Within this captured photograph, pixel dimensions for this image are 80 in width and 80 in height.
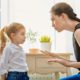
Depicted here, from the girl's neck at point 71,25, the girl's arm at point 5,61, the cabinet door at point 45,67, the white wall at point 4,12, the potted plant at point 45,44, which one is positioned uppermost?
the white wall at point 4,12

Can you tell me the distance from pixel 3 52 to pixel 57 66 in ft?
3.40

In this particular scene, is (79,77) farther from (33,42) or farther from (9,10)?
(9,10)

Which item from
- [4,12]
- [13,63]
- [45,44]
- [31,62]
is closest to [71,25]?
[13,63]

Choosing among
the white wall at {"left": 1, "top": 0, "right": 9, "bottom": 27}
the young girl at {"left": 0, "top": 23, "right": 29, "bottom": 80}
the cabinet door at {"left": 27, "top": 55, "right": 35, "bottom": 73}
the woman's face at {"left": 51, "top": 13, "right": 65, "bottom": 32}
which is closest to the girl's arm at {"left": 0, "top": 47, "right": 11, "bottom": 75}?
the young girl at {"left": 0, "top": 23, "right": 29, "bottom": 80}

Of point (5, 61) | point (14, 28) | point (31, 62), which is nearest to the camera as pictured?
point (5, 61)

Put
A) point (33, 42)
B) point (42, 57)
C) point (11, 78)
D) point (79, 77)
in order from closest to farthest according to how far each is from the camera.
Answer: point (79, 77)
point (11, 78)
point (42, 57)
point (33, 42)

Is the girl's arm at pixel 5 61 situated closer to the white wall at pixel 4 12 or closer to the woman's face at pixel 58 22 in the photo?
the woman's face at pixel 58 22

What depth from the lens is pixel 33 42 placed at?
13.3 feet

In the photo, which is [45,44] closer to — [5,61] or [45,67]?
[45,67]

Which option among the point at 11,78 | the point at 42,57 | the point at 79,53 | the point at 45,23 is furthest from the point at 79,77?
the point at 45,23

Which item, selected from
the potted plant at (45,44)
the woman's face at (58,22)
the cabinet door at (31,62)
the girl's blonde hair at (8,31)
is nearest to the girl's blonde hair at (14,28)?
the girl's blonde hair at (8,31)

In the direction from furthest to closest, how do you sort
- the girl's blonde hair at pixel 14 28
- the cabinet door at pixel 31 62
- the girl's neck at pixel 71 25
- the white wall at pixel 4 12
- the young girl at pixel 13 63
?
1. the white wall at pixel 4 12
2. the cabinet door at pixel 31 62
3. the girl's blonde hair at pixel 14 28
4. the young girl at pixel 13 63
5. the girl's neck at pixel 71 25

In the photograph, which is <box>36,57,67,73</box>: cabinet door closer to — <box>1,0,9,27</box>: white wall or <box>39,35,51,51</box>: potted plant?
<box>39,35,51,51</box>: potted plant

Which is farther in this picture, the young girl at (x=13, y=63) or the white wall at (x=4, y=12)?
the white wall at (x=4, y=12)
